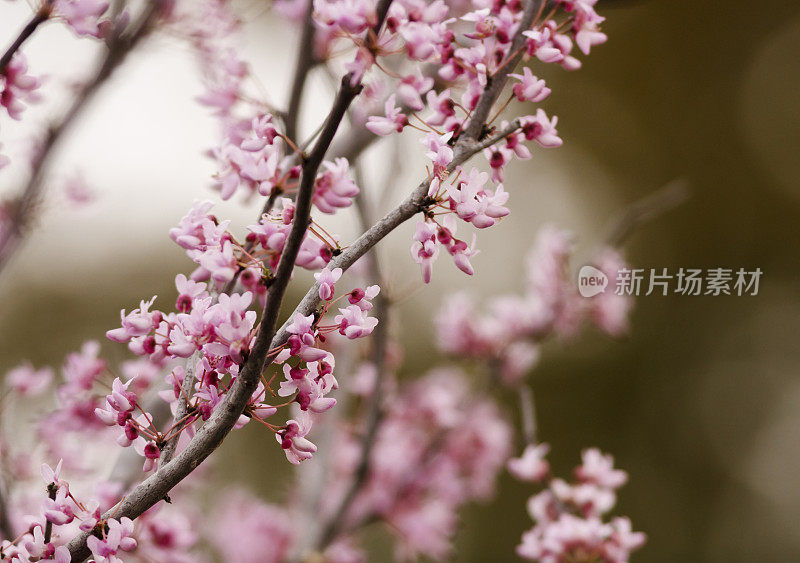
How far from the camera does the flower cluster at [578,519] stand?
1.69 m

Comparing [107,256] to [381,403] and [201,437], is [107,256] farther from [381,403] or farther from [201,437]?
[201,437]

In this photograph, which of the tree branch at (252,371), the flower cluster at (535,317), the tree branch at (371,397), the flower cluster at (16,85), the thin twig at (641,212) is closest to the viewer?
the tree branch at (252,371)

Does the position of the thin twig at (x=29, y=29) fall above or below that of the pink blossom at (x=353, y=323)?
above

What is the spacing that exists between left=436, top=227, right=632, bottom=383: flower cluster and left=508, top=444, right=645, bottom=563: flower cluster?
0.91m

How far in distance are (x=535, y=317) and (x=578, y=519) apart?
1.30 m

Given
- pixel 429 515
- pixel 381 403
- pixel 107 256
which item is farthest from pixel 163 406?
pixel 107 256

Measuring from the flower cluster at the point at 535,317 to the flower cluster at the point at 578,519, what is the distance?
912 mm

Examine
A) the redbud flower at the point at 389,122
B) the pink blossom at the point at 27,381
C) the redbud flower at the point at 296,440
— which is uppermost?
the redbud flower at the point at 389,122

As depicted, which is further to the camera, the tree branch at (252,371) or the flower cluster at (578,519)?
the flower cluster at (578,519)

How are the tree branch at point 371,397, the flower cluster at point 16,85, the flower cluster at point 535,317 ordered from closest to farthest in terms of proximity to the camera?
1. the flower cluster at point 16,85
2. the tree branch at point 371,397
3. the flower cluster at point 535,317

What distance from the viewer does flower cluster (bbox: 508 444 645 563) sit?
169 centimetres

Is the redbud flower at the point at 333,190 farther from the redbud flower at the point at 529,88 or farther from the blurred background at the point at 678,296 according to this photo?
the blurred background at the point at 678,296

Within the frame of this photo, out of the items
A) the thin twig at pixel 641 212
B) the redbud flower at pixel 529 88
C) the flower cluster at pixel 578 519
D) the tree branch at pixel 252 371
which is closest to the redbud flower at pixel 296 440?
the tree branch at pixel 252 371

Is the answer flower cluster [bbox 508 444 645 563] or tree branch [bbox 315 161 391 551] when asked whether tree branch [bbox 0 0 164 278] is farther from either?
flower cluster [bbox 508 444 645 563]
